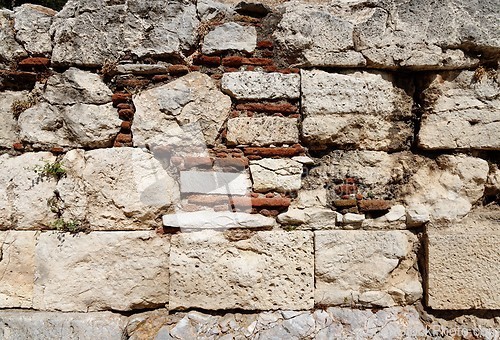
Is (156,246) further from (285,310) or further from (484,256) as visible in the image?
(484,256)

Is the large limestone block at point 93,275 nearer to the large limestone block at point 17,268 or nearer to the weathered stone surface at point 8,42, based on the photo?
the large limestone block at point 17,268

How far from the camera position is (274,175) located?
2607mm

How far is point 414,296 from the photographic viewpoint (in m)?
2.62

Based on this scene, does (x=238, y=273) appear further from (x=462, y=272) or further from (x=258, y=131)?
(x=462, y=272)

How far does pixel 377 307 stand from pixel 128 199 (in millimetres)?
1770

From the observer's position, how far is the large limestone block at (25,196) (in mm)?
2611

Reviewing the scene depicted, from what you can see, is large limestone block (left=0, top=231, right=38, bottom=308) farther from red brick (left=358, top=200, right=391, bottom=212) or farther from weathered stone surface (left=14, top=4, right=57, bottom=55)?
red brick (left=358, top=200, right=391, bottom=212)

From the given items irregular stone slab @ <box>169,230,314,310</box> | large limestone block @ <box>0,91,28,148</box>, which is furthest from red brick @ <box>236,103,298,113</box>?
large limestone block @ <box>0,91,28,148</box>

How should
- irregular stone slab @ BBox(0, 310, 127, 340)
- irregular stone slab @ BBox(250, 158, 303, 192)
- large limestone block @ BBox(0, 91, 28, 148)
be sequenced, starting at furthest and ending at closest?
large limestone block @ BBox(0, 91, 28, 148), irregular stone slab @ BBox(250, 158, 303, 192), irregular stone slab @ BBox(0, 310, 127, 340)

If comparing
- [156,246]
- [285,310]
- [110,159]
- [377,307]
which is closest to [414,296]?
[377,307]

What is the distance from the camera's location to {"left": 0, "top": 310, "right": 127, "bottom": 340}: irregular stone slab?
250 centimetres

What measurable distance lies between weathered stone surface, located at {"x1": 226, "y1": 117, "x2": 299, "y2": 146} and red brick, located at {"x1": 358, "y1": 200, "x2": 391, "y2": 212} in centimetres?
66

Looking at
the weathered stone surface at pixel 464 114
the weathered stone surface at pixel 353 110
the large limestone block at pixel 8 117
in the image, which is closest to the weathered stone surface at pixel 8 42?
the large limestone block at pixel 8 117

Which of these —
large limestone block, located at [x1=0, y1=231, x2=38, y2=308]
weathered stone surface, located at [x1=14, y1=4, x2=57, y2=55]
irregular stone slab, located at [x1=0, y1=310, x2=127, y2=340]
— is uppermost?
weathered stone surface, located at [x1=14, y1=4, x2=57, y2=55]
